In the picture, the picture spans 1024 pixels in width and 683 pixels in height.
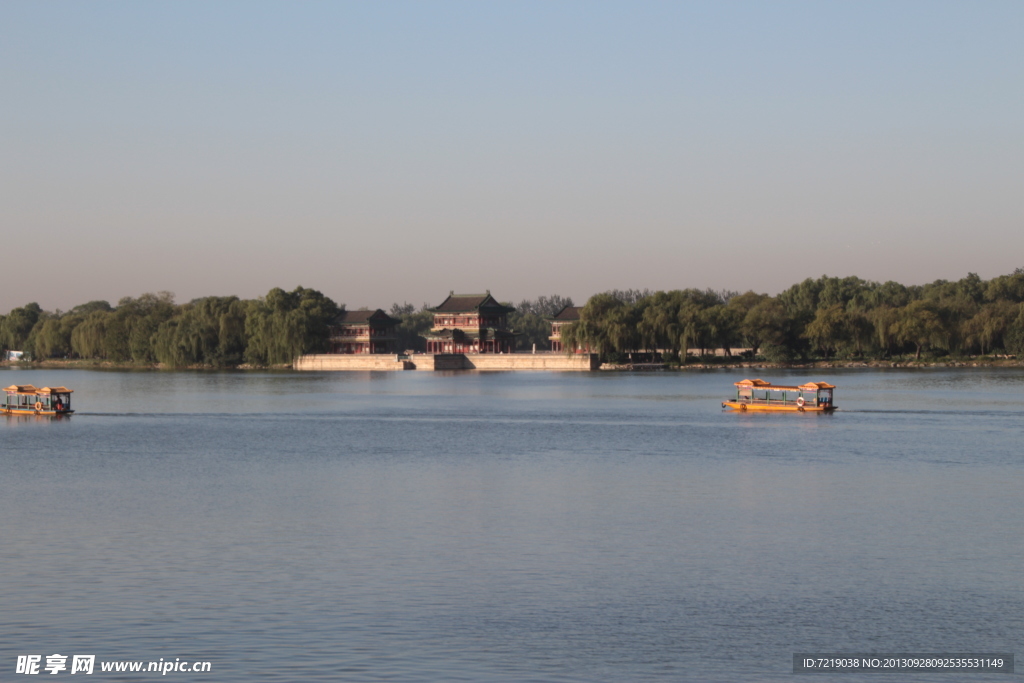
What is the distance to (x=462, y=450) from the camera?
97.9ft

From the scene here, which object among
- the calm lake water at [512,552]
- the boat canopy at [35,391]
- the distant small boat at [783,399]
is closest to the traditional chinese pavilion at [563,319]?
the distant small boat at [783,399]

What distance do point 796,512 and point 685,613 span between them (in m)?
7.16

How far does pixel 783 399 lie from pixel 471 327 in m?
65.7

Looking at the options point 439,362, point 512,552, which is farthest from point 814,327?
point 512,552

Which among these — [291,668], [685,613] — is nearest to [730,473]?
[685,613]

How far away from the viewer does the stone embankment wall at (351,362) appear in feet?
327

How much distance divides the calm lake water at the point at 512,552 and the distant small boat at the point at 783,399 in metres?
8.64

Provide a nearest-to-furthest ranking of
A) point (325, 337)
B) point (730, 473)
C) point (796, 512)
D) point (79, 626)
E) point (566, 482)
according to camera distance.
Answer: point (79, 626)
point (796, 512)
point (566, 482)
point (730, 473)
point (325, 337)

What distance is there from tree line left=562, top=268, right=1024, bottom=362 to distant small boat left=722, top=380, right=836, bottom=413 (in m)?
39.0

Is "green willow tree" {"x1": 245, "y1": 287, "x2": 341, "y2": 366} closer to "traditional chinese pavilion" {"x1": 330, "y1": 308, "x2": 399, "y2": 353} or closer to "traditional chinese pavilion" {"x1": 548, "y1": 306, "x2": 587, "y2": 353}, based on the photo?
"traditional chinese pavilion" {"x1": 330, "y1": 308, "x2": 399, "y2": 353}

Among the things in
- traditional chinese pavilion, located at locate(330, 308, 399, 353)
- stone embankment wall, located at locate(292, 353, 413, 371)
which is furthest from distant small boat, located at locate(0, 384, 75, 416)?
traditional chinese pavilion, located at locate(330, 308, 399, 353)

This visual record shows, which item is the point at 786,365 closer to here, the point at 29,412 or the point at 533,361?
the point at 533,361

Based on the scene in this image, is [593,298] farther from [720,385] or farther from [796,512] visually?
[796,512]

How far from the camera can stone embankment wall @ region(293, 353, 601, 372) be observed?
324ft
